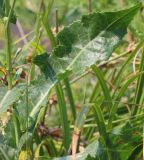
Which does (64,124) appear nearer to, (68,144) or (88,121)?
(68,144)

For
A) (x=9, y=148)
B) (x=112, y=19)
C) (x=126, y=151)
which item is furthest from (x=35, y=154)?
(x=112, y=19)

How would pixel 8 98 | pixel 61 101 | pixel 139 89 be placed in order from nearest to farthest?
pixel 8 98 < pixel 61 101 < pixel 139 89

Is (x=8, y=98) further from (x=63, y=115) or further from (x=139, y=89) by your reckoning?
(x=139, y=89)

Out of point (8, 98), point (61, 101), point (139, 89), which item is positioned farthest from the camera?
point (139, 89)

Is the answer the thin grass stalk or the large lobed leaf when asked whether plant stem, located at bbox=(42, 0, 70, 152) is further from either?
the thin grass stalk

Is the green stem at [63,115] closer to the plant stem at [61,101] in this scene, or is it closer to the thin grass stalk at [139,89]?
the plant stem at [61,101]

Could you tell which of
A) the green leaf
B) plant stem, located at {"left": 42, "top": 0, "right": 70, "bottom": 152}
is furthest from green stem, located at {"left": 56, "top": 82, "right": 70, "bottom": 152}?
the green leaf

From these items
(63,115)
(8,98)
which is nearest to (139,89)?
(63,115)
